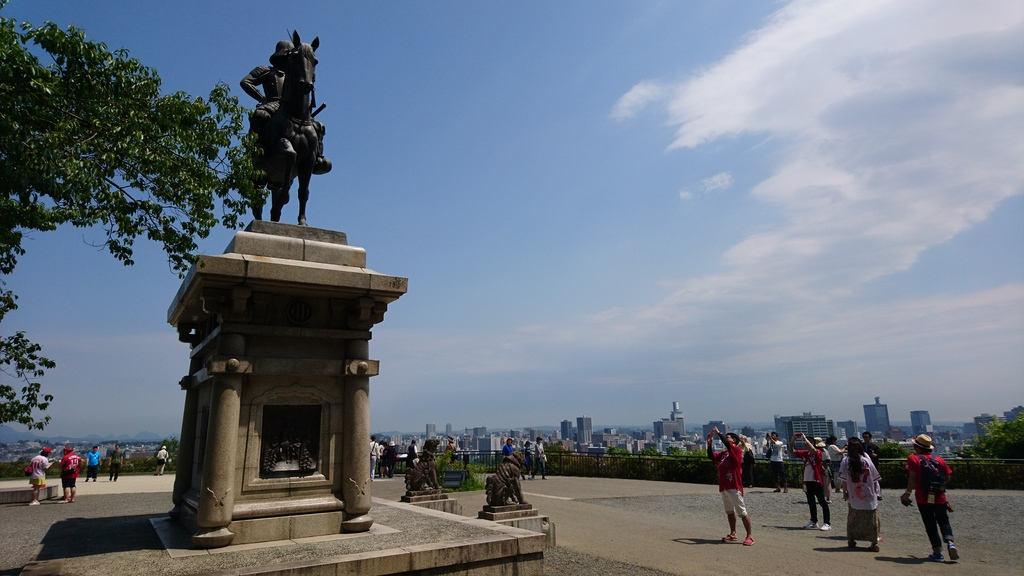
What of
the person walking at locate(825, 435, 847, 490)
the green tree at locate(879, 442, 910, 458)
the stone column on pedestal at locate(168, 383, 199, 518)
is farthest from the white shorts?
the green tree at locate(879, 442, 910, 458)

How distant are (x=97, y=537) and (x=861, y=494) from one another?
38.5ft

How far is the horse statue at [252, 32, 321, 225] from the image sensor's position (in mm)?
9070

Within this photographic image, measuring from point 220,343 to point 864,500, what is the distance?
10368 millimetres

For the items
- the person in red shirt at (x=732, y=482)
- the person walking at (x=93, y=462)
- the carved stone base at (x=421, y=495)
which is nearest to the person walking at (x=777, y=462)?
the person in red shirt at (x=732, y=482)

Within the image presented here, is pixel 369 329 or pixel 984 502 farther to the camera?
pixel 984 502

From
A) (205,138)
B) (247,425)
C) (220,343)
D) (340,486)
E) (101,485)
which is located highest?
(205,138)

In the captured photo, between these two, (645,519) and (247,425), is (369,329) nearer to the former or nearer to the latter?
(247,425)

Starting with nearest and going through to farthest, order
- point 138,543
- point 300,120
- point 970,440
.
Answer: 1. point 138,543
2. point 300,120
3. point 970,440

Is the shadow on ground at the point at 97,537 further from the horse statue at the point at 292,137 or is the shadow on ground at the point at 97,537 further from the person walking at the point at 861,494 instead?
the person walking at the point at 861,494

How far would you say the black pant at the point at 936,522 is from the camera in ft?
28.9

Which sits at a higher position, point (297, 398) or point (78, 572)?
point (297, 398)

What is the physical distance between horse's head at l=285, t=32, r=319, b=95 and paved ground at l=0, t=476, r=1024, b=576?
6.85m

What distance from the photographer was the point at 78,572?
5742 mm

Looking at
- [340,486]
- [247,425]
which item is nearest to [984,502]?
[340,486]
